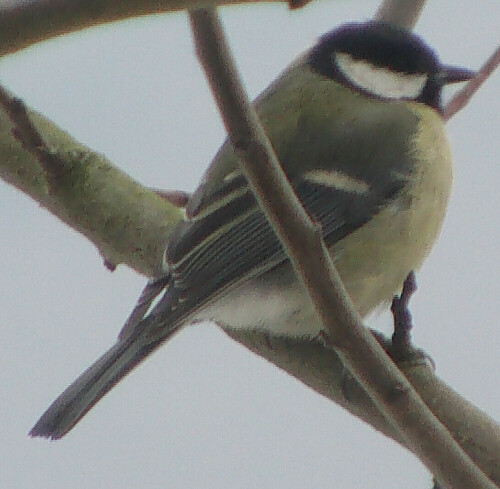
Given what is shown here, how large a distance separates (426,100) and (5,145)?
0.84m

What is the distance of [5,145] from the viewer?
1.60 metres

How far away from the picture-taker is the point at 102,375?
1.38 meters

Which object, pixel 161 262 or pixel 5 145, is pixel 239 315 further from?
Answer: pixel 5 145

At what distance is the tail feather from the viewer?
1.33 meters

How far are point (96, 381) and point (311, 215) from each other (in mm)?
440

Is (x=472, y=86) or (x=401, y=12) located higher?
(x=401, y=12)

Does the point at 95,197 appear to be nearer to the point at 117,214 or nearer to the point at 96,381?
the point at 117,214

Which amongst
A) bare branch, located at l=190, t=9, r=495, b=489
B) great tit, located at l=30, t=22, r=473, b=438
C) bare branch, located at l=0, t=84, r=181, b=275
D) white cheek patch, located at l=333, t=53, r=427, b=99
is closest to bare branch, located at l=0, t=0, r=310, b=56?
bare branch, located at l=190, t=9, r=495, b=489

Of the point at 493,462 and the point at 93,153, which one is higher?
the point at 93,153

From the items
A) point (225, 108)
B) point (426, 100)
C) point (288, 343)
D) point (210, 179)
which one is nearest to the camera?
point (225, 108)

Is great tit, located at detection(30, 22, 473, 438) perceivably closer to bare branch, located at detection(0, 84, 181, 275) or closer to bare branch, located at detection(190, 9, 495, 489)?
bare branch, located at detection(0, 84, 181, 275)

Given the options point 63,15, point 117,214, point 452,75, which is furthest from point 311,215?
point 63,15

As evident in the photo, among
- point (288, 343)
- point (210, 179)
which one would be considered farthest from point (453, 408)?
point (210, 179)

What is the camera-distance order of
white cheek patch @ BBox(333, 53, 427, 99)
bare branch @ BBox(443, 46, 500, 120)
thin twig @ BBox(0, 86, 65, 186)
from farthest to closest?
white cheek patch @ BBox(333, 53, 427, 99), bare branch @ BBox(443, 46, 500, 120), thin twig @ BBox(0, 86, 65, 186)
